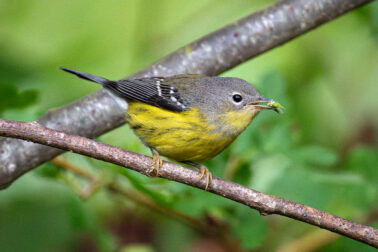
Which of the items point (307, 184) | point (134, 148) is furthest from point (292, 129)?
point (134, 148)

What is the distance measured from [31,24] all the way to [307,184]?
375 centimetres

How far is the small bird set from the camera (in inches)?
148

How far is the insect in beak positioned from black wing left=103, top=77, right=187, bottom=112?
1.91 feet

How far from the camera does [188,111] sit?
13.2 feet

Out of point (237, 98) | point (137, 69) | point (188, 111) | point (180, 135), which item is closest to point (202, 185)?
point (180, 135)

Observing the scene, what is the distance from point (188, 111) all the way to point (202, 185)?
111cm

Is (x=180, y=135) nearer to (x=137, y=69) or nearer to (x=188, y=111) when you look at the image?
(x=188, y=111)

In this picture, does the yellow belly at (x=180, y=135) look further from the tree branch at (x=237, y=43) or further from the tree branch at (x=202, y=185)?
the tree branch at (x=202, y=185)

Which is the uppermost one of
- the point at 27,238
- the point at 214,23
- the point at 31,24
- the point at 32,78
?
the point at 214,23

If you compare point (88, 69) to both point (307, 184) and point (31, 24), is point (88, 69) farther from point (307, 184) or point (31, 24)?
point (307, 184)

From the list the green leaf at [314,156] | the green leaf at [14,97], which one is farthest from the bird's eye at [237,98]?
the green leaf at [14,97]

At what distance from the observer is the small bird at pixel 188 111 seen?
3.76 m

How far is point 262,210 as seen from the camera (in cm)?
294

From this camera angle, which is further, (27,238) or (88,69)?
(88,69)
